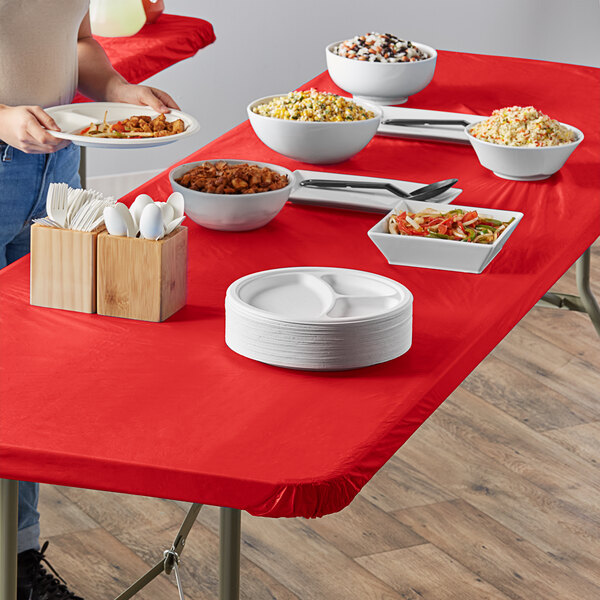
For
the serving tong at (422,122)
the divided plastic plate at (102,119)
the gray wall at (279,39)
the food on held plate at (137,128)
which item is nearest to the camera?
the divided plastic plate at (102,119)

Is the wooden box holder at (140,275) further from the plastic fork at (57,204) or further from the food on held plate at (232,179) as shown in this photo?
the food on held plate at (232,179)

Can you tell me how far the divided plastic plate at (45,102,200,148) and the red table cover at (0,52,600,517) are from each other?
0.15 m

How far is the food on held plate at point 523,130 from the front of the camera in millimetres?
2016

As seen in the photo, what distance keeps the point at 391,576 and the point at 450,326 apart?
99cm

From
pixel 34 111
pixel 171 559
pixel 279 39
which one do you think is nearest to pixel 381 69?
pixel 34 111

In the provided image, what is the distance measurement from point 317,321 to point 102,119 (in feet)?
2.75

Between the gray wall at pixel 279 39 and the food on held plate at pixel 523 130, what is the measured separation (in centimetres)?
231

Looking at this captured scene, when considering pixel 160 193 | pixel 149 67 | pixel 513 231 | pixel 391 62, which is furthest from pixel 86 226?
pixel 149 67

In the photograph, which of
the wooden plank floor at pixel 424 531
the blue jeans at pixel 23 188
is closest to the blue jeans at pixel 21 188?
the blue jeans at pixel 23 188

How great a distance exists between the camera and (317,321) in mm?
1212

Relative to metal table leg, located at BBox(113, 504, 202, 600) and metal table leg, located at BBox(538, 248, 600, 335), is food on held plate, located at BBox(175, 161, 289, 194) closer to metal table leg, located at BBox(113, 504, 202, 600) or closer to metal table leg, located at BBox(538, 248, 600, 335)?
metal table leg, located at BBox(113, 504, 202, 600)

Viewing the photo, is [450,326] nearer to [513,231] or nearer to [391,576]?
[513,231]

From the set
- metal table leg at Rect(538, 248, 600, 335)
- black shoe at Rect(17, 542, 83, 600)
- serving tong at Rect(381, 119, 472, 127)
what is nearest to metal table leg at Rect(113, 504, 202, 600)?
black shoe at Rect(17, 542, 83, 600)

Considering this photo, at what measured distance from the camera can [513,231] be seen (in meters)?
1.78
